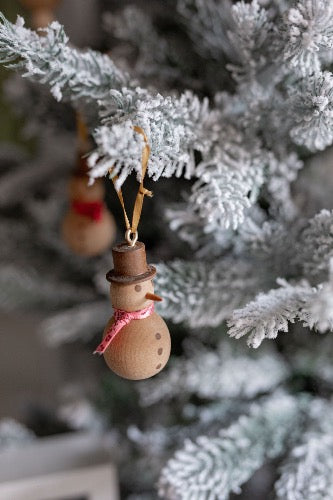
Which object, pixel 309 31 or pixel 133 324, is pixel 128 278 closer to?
pixel 133 324

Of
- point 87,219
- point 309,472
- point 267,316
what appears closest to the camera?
point 267,316

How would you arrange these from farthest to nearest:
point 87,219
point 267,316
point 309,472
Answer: point 87,219, point 309,472, point 267,316

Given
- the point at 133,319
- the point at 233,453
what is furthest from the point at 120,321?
the point at 233,453

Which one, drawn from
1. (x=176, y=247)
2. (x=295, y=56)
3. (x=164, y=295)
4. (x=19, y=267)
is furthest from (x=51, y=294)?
(x=295, y=56)

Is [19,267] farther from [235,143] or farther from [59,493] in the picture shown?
[235,143]

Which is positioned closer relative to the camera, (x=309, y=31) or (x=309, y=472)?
(x=309, y=31)

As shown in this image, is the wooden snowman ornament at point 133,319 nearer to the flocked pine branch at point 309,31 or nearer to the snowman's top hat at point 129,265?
the snowman's top hat at point 129,265

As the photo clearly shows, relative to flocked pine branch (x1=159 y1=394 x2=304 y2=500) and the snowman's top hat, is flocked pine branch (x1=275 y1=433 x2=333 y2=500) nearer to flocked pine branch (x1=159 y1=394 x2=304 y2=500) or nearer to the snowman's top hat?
flocked pine branch (x1=159 y1=394 x2=304 y2=500)
